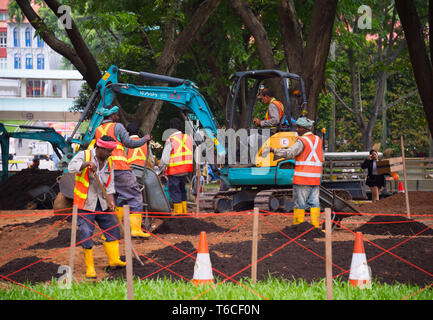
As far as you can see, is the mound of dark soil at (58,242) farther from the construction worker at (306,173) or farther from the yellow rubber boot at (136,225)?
the construction worker at (306,173)

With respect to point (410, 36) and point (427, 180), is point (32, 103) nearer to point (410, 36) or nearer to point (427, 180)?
point (427, 180)

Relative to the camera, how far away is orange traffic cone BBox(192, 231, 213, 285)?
24.2 feet

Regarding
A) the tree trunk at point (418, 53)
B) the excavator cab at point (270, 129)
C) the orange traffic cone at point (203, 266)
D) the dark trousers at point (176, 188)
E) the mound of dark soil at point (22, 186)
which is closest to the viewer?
the orange traffic cone at point (203, 266)

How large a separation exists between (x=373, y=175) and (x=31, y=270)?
14.1 m

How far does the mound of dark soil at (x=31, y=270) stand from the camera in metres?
8.02

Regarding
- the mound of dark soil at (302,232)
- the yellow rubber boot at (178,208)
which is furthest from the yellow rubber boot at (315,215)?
the yellow rubber boot at (178,208)

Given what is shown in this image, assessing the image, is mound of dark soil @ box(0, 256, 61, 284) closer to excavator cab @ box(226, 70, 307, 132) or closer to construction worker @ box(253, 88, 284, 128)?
construction worker @ box(253, 88, 284, 128)

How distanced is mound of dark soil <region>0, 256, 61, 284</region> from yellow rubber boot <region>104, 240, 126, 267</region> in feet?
2.07

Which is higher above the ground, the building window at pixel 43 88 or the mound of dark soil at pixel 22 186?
the building window at pixel 43 88

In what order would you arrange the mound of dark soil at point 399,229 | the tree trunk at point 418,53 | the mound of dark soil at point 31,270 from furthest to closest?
the tree trunk at point 418,53, the mound of dark soil at point 399,229, the mound of dark soil at point 31,270

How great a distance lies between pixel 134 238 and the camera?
11117mm

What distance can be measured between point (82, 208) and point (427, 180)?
20128 millimetres

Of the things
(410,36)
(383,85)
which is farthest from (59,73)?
(410,36)

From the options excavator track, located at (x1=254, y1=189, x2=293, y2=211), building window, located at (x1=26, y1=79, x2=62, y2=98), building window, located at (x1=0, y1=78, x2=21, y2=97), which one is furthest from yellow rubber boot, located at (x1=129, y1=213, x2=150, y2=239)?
building window, located at (x1=26, y1=79, x2=62, y2=98)
